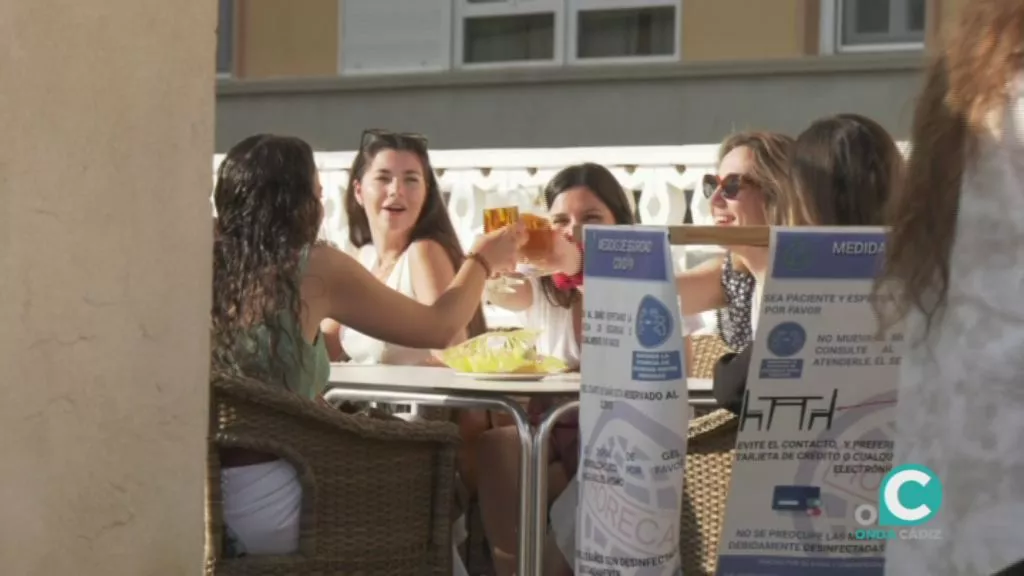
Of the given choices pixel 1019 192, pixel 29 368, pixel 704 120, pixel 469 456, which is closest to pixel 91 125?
pixel 29 368

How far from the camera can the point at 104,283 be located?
115 inches

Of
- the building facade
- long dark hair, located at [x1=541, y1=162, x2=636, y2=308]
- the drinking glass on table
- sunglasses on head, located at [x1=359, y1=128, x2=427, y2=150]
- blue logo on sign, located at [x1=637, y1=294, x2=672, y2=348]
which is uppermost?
the building facade

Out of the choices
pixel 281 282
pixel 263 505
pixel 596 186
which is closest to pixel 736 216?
pixel 596 186

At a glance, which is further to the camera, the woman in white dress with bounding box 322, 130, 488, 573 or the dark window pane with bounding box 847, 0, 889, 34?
the dark window pane with bounding box 847, 0, 889, 34

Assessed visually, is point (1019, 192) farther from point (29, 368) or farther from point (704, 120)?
point (704, 120)

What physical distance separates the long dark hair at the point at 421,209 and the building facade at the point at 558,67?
547 cm

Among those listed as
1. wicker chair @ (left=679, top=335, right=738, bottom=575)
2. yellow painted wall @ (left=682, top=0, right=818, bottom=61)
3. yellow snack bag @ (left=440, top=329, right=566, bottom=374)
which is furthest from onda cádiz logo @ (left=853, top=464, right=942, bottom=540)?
yellow painted wall @ (left=682, top=0, right=818, bottom=61)

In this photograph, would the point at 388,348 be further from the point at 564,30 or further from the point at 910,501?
the point at 564,30

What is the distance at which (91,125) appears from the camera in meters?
2.89

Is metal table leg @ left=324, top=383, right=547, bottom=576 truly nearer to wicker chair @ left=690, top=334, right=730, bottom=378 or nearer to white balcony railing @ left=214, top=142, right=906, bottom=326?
wicker chair @ left=690, top=334, right=730, bottom=378

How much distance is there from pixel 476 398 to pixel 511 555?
771 mm

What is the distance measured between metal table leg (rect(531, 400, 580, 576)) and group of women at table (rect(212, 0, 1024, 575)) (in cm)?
8

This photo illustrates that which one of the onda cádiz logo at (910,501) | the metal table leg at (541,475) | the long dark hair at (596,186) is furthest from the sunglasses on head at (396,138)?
the onda cádiz logo at (910,501)

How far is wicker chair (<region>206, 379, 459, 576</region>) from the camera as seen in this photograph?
3.71m
